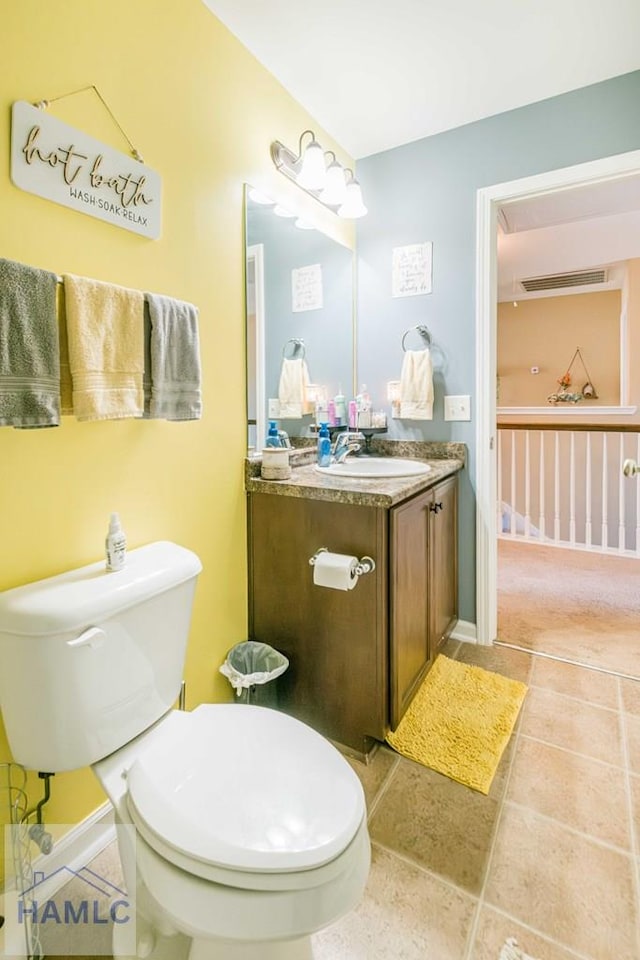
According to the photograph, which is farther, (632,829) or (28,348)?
(632,829)

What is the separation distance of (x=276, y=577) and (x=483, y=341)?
1367mm

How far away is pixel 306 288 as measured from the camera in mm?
2109

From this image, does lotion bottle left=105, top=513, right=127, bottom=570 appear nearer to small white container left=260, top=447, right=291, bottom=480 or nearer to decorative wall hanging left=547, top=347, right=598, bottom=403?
small white container left=260, top=447, right=291, bottom=480

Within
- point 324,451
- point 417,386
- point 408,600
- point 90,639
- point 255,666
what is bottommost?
point 255,666

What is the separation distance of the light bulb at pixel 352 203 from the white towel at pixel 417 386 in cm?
65

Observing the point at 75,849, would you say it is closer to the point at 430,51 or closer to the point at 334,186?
the point at 334,186

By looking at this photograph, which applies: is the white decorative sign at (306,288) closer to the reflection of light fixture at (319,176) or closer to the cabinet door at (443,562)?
the reflection of light fixture at (319,176)

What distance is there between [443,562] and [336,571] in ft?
2.53

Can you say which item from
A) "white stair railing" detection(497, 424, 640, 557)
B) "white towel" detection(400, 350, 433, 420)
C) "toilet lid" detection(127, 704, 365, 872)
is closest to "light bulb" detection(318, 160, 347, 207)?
"white towel" detection(400, 350, 433, 420)

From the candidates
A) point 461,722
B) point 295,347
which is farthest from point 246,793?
point 295,347

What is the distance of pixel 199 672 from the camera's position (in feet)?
5.08

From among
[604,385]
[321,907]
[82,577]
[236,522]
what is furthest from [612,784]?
[604,385]

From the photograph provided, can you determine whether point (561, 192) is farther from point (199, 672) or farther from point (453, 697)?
point (199, 672)

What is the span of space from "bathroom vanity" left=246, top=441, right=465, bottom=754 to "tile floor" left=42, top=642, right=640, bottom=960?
22 centimetres
